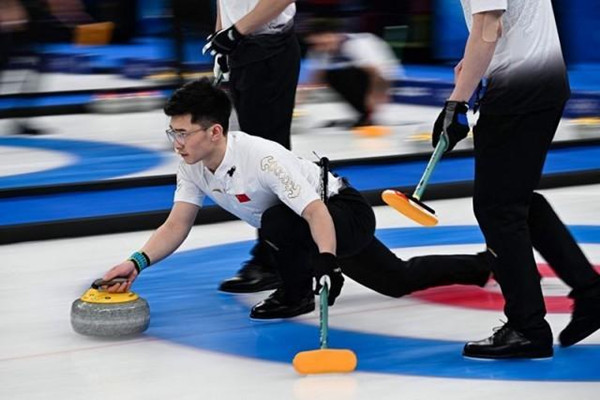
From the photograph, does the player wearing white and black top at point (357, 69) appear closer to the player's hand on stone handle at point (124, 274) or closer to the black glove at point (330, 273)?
the player's hand on stone handle at point (124, 274)

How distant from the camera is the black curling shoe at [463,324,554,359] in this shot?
3.86 meters

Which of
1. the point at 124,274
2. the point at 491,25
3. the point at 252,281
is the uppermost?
the point at 491,25

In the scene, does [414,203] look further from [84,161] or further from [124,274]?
[84,161]

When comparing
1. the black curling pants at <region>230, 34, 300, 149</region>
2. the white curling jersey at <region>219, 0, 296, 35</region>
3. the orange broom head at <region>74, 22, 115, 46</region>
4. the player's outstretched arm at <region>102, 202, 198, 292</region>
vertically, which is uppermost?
the white curling jersey at <region>219, 0, 296, 35</region>

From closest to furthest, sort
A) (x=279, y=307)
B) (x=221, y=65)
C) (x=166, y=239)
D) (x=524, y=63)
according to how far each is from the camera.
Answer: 1. (x=524, y=63)
2. (x=166, y=239)
3. (x=279, y=307)
4. (x=221, y=65)

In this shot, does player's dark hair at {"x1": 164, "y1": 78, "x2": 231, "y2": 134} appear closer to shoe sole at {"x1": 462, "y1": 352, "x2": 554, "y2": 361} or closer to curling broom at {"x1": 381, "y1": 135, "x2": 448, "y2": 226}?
curling broom at {"x1": 381, "y1": 135, "x2": 448, "y2": 226}

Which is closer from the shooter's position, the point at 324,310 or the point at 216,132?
the point at 324,310

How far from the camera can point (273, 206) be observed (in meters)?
4.16

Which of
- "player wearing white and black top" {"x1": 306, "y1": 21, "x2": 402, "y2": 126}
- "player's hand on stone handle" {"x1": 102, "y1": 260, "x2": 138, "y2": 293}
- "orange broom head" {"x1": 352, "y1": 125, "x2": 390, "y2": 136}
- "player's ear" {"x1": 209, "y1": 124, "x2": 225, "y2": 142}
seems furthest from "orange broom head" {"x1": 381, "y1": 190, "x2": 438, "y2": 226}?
"player wearing white and black top" {"x1": 306, "y1": 21, "x2": 402, "y2": 126}

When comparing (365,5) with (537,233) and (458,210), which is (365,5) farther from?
(537,233)

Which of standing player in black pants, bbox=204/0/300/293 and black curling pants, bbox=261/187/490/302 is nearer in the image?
black curling pants, bbox=261/187/490/302

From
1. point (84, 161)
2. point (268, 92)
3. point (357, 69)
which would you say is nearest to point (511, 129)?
point (268, 92)

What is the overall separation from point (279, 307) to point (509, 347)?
2.82 ft

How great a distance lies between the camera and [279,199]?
4.16m
